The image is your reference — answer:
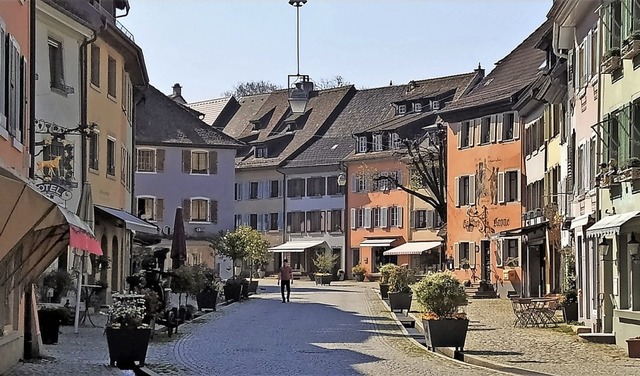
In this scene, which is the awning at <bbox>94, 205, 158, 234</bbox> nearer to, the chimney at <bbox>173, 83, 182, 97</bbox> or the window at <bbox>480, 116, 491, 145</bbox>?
the window at <bbox>480, 116, 491, 145</bbox>

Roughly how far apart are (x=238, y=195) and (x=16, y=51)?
77.3 metres

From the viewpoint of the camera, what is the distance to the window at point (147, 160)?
77.0 m

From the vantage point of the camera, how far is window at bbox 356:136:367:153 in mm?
83875

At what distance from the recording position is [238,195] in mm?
95625

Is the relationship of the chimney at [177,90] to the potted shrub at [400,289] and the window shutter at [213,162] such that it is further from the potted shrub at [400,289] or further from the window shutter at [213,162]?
the potted shrub at [400,289]

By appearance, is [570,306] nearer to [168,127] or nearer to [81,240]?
[81,240]

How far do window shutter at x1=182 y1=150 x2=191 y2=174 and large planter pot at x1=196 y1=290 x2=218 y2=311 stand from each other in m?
38.5

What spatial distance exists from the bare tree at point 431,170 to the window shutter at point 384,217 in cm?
558

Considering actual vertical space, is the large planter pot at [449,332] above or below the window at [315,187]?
below

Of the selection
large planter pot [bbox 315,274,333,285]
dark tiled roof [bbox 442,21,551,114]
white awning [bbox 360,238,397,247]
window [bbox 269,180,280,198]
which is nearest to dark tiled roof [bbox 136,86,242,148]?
→ large planter pot [bbox 315,274,333,285]

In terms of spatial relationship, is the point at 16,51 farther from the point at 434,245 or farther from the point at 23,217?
the point at 434,245

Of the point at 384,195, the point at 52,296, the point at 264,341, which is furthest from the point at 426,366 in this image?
the point at 384,195

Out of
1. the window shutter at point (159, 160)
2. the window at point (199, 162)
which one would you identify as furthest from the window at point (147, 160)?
the window at point (199, 162)

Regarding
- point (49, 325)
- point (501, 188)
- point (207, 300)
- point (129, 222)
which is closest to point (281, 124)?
point (501, 188)
